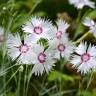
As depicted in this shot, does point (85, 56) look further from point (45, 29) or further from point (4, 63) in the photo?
point (4, 63)

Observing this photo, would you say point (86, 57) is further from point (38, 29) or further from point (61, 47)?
point (38, 29)

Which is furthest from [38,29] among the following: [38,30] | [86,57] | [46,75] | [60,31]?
[46,75]

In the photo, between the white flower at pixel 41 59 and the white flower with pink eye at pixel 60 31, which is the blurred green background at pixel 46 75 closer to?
the white flower at pixel 41 59

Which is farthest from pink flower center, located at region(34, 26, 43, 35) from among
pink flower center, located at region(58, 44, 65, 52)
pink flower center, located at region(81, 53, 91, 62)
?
pink flower center, located at region(81, 53, 91, 62)

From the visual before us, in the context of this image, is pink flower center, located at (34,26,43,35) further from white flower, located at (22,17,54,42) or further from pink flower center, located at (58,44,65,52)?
pink flower center, located at (58,44,65,52)

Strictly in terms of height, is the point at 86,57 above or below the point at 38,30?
below

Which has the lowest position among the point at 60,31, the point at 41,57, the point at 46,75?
the point at 46,75
